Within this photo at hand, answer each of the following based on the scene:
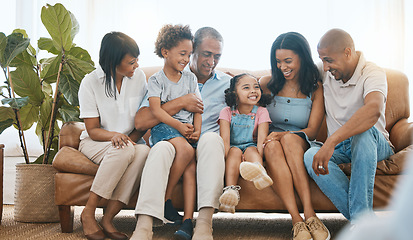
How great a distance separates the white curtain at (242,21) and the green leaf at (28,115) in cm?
103

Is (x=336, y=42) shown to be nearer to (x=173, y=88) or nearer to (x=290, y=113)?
(x=290, y=113)

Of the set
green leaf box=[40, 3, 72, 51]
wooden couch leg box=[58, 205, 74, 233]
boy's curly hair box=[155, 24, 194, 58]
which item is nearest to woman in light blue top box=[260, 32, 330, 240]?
boy's curly hair box=[155, 24, 194, 58]

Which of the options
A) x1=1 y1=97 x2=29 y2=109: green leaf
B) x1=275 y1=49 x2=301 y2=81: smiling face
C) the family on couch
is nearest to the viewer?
the family on couch

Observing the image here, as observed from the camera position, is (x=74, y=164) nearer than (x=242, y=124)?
Yes

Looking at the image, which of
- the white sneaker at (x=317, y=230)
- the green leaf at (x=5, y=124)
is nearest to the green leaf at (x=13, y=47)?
the green leaf at (x=5, y=124)

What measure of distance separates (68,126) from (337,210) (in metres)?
1.33

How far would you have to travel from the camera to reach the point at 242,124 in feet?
6.73

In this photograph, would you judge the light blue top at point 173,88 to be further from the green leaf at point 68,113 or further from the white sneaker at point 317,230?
the white sneaker at point 317,230

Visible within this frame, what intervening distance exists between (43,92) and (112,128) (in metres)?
0.73

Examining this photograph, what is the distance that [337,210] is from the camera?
1.84 meters

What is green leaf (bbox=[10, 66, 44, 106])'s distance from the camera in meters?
2.40

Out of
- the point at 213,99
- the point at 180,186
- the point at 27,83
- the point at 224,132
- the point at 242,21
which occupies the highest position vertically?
the point at 242,21

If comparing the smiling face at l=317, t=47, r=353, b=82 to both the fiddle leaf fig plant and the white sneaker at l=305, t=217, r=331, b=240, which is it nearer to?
the white sneaker at l=305, t=217, r=331, b=240

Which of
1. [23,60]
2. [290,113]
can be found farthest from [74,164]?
[290,113]
